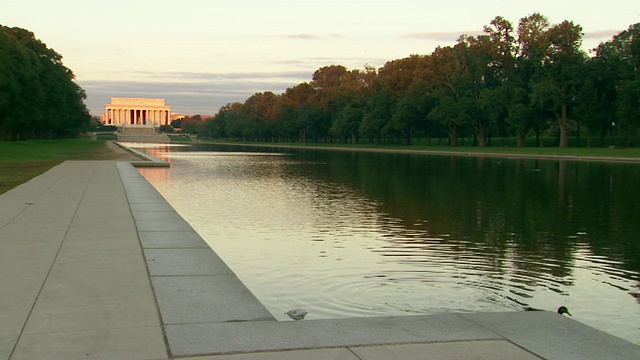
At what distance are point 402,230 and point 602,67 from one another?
189ft

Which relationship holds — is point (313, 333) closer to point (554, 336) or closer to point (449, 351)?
point (449, 351)

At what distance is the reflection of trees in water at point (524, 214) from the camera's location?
1155 cm

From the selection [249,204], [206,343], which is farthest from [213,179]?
[206,343]

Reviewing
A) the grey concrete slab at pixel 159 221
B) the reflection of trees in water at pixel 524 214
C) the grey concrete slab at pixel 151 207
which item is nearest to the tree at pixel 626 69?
the reflection of trees in water at pixel 524 214

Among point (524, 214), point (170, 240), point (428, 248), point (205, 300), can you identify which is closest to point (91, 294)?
point (205, 300)

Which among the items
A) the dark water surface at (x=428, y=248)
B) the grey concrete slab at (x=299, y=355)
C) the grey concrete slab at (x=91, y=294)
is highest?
the grey concrete slab at (x=299, y=355)

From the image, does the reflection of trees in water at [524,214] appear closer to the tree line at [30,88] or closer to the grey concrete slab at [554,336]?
the grey concrete slab at [554,336]

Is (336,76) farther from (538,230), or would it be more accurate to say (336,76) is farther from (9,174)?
(538,230)

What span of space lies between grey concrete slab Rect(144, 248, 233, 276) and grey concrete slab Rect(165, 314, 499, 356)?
244 centimetres

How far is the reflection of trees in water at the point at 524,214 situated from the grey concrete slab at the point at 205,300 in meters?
4.69

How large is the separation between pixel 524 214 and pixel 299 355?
1287 centimetres

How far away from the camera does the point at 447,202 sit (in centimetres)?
1927

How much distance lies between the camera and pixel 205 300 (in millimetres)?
6801

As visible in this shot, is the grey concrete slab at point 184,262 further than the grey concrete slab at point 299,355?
Yes
